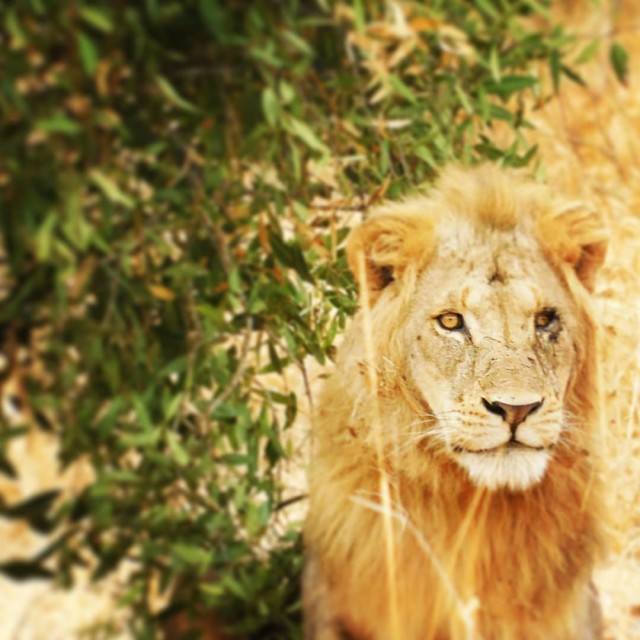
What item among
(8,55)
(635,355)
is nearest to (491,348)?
(635,355)

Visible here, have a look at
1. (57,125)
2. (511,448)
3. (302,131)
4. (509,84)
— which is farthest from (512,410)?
(57,125)

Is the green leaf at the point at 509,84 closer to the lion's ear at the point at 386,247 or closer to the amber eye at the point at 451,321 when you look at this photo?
the lion's ear at the point at 386,247

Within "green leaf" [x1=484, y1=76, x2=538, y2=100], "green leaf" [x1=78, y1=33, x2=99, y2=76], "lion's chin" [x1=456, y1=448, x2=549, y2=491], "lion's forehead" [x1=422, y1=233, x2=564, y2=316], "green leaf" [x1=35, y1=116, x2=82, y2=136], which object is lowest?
"lion's chin" [x1=456, y1=448, x2=549, y2=491]

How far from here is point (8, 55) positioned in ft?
4.95

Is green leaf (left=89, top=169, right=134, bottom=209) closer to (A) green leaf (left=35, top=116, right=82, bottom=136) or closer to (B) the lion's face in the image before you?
(A) green leaf (left=35, top=116, right=82, bottom=136)

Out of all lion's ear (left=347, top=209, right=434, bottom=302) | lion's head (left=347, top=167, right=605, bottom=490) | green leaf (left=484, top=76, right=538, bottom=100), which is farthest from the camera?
green leaf (left=484, top=76, right=538, bottom=100)

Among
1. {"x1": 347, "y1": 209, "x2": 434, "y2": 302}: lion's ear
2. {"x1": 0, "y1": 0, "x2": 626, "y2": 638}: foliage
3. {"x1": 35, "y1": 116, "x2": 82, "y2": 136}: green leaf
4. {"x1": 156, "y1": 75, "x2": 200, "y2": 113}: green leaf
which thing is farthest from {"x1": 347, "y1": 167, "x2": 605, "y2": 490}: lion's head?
{"x1": 35, "y1": 116, "x2": 82, "y2": 136}: green leaf

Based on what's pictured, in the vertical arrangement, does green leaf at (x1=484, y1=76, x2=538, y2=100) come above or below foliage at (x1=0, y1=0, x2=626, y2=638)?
above

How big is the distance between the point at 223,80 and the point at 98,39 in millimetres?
276

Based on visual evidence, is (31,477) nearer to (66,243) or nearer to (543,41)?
(66,243)

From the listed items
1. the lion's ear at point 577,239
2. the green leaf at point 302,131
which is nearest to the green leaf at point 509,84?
the lion's ear at point 577,239

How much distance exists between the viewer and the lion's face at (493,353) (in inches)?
68.0

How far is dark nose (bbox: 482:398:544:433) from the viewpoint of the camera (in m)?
1.70

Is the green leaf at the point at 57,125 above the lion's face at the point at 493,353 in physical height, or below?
above
